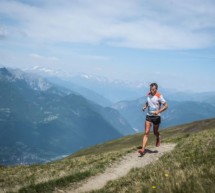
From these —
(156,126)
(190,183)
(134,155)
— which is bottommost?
(134,155)

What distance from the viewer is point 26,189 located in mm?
12586

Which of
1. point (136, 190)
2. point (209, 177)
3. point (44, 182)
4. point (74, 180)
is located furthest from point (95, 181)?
point (209, 177)

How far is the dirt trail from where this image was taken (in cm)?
1331

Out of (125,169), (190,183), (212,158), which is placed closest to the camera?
(190,183)

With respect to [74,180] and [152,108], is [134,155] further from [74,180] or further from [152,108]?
[74,180]

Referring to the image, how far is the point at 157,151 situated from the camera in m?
20.4

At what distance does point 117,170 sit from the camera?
16.8 meters

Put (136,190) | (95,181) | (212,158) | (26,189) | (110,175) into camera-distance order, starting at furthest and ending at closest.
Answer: (110,175) → (95,181) → (26,189) → (212,158) → (136,190)

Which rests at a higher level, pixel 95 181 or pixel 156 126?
pixel 156 126

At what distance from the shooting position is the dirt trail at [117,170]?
1331 cm

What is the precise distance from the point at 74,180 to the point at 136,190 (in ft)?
21.4

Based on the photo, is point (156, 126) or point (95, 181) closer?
point (95, 181)

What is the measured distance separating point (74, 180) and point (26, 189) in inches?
92.1

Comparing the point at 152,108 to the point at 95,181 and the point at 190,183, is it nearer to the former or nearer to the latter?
the point at 95,181
